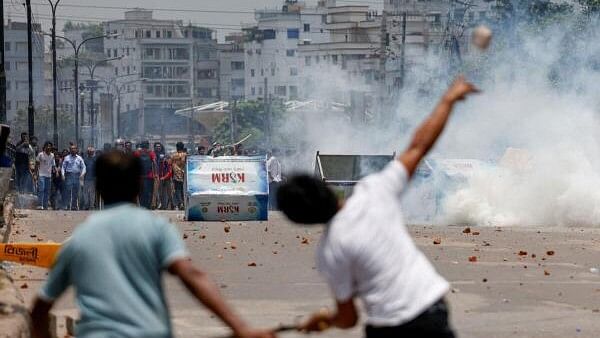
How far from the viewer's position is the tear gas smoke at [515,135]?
27.0 meters

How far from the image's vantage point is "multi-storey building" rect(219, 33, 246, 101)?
553 feet

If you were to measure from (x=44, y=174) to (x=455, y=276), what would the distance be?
59.2ft

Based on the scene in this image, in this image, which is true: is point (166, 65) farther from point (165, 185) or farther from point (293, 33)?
point (165, 185)

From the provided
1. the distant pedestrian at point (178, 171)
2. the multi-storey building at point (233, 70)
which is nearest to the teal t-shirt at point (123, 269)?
the distant pedestrian at point (178, 171)

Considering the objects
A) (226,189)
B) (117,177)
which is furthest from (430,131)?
(226,189)

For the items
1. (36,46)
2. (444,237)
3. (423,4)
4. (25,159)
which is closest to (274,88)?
(36,46)

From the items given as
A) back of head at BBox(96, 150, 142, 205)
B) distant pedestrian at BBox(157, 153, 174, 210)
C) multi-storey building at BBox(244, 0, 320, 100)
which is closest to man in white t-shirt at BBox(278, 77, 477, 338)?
back of head at BBox(96, 150, 142, 205)

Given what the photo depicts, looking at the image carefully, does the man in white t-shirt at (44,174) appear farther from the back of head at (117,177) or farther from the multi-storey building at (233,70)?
the multi-storey building at (233,70)

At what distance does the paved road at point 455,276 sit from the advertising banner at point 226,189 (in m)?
0.99

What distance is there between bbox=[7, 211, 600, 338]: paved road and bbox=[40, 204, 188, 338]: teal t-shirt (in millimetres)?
5462

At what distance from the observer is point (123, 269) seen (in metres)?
5.48

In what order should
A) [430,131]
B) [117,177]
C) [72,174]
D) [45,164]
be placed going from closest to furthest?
[117,177] → [430,131] → [45,164] → [72,174]

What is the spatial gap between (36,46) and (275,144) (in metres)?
53.5

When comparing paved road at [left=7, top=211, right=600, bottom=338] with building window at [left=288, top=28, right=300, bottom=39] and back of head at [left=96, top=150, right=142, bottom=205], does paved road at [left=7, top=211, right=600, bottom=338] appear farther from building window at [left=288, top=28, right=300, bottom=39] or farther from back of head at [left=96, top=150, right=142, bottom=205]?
building window at [left=288, top=28, right=300, bottom=39]
